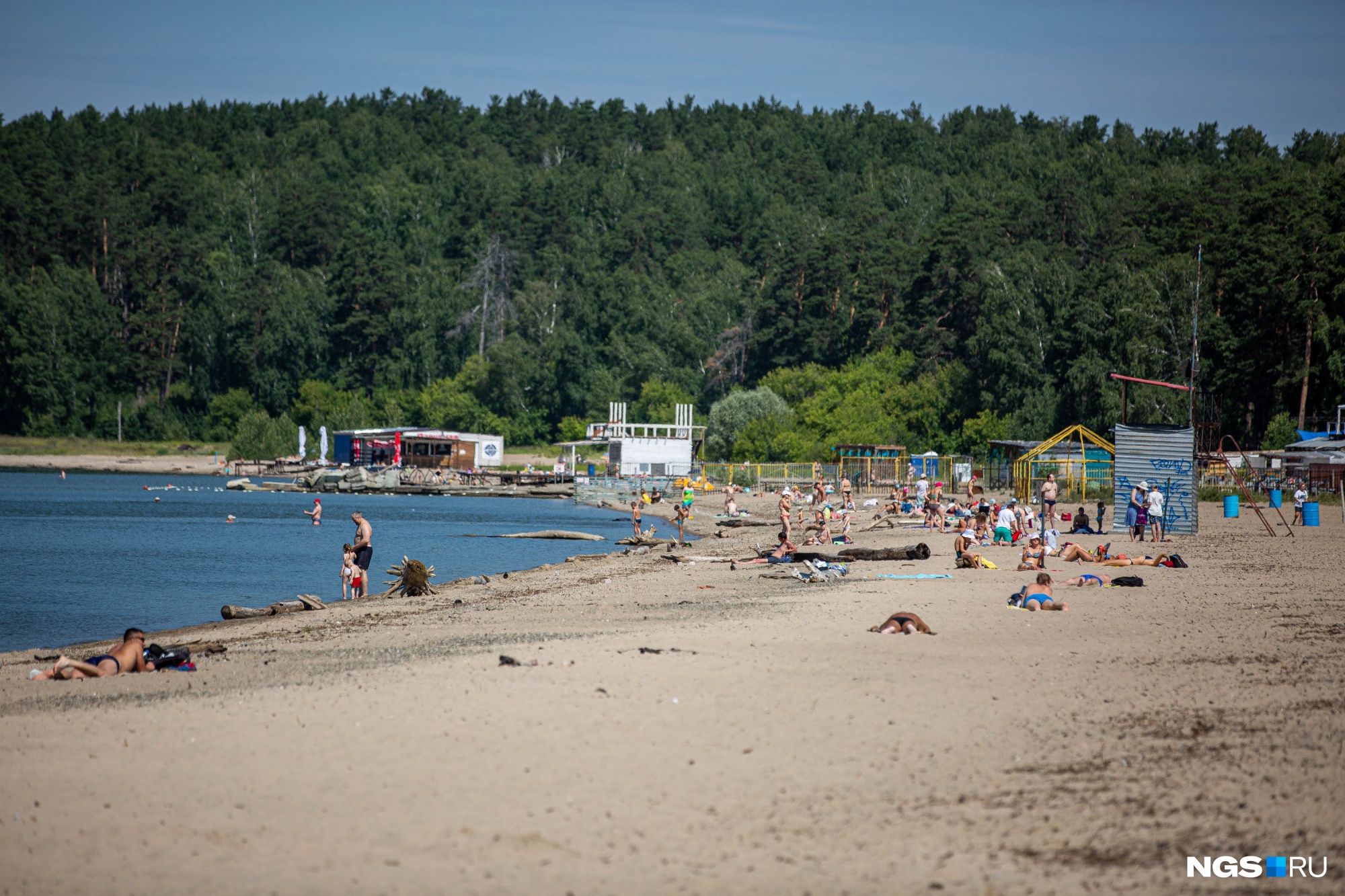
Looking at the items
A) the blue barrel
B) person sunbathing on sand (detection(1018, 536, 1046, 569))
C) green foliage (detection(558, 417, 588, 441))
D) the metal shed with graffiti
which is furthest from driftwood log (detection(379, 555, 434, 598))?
green foliage (detection(558, 417, 588, 441))

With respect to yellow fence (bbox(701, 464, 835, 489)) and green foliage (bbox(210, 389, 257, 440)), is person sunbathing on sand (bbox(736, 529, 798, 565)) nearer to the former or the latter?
yellow fence (bbox(701, 464, 835, 489))

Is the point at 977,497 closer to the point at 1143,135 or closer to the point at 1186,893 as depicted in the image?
the point at 1186,893

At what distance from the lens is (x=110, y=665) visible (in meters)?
12.1

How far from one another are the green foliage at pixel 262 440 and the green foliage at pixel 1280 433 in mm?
72861

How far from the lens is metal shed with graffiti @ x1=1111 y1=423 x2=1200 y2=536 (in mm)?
27031

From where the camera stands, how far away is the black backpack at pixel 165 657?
40.3 feet

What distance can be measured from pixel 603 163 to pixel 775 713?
136372 mm

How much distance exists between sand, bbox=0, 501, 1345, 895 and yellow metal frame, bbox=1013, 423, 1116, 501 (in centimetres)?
2861

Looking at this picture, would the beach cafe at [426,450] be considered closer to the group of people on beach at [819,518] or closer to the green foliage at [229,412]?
the green foliage at [229,412]

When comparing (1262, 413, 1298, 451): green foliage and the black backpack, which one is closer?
the black backpack

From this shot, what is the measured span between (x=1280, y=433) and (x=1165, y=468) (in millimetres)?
28414

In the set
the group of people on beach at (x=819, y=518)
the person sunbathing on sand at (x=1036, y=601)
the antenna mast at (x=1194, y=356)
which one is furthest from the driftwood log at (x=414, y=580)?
the antenna mast at (x=1194, y=356)

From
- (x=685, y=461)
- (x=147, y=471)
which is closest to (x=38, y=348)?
(x=147, y=471)

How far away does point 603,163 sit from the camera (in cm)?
14012
